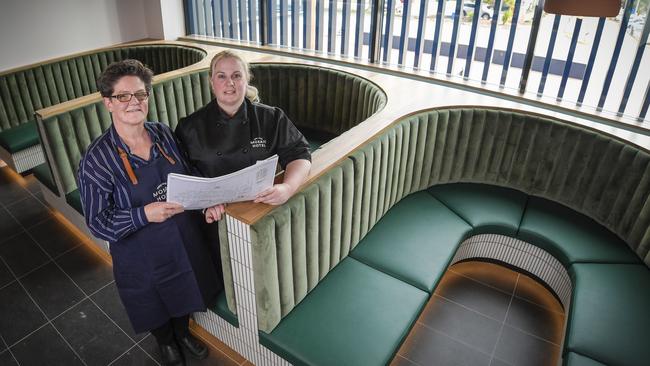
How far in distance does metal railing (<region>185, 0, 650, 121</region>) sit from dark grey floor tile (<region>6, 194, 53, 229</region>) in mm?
2708

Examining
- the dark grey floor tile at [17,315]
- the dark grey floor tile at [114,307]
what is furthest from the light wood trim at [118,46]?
the dark grey floor tile at [114,307]

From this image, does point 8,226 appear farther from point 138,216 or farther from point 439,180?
point 439,180

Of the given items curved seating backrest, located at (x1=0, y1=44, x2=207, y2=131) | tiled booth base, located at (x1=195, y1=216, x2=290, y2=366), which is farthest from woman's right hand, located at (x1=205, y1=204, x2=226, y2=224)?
curved seating backrest, located at (x1=0, y1=44, x2=207, y2=131)

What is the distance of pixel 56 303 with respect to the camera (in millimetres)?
2395

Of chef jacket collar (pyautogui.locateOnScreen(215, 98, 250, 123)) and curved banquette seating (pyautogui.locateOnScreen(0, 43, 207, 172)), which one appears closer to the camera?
chef jacket collar (pyautogui.locateOnScreen(215, 98, 250, 123))

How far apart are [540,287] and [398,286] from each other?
4.02ft

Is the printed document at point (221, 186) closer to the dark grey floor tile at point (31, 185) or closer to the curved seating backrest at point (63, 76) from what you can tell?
the dark grey floor tile at point (31, 185)

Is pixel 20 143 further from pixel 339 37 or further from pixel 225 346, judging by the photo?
pixel 339 37

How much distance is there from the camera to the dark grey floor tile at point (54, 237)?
9.26ft

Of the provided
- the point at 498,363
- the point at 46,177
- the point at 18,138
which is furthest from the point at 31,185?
the point at 498,363

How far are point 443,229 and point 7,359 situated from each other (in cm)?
246

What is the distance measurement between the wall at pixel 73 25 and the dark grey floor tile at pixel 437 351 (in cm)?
420

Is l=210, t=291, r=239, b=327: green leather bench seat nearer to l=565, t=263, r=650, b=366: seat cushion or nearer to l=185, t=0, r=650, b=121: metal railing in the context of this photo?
l=565, t=263, r=650, b=366: seat cushion

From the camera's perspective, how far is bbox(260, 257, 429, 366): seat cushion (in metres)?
1.66
